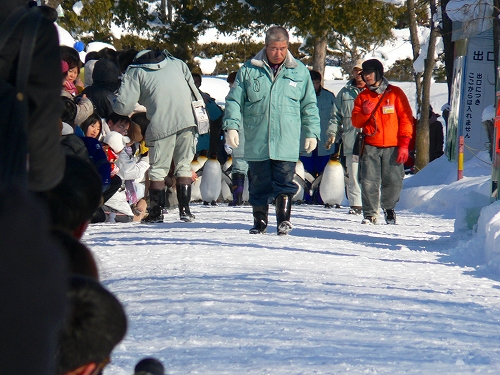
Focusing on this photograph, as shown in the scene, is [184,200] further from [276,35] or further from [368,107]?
[276,35]

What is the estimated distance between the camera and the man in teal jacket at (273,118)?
8016 millimetres

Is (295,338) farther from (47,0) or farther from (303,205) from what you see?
(47,0)

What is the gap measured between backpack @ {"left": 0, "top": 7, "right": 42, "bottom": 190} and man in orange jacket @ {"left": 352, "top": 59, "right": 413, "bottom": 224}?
728 cm

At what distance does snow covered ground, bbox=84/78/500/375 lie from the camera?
371 centimetres

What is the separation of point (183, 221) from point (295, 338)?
548 centimetres

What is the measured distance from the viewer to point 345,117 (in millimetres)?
11414

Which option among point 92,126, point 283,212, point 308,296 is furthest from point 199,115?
point 308,296

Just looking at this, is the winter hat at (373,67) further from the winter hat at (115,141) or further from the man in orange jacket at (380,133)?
the winter hat at (115,141)

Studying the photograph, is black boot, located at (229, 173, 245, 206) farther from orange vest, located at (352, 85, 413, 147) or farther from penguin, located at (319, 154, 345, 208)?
orange vest, located at (352, 85, 413, 147)

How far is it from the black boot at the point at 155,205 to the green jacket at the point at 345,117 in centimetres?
276

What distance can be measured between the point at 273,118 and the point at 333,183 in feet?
15.9

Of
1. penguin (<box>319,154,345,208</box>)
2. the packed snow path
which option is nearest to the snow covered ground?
the packed snow path

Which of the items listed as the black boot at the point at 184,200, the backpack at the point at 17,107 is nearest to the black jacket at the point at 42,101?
the backpack at the point at 17,107

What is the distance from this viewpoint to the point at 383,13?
28.8 metres
